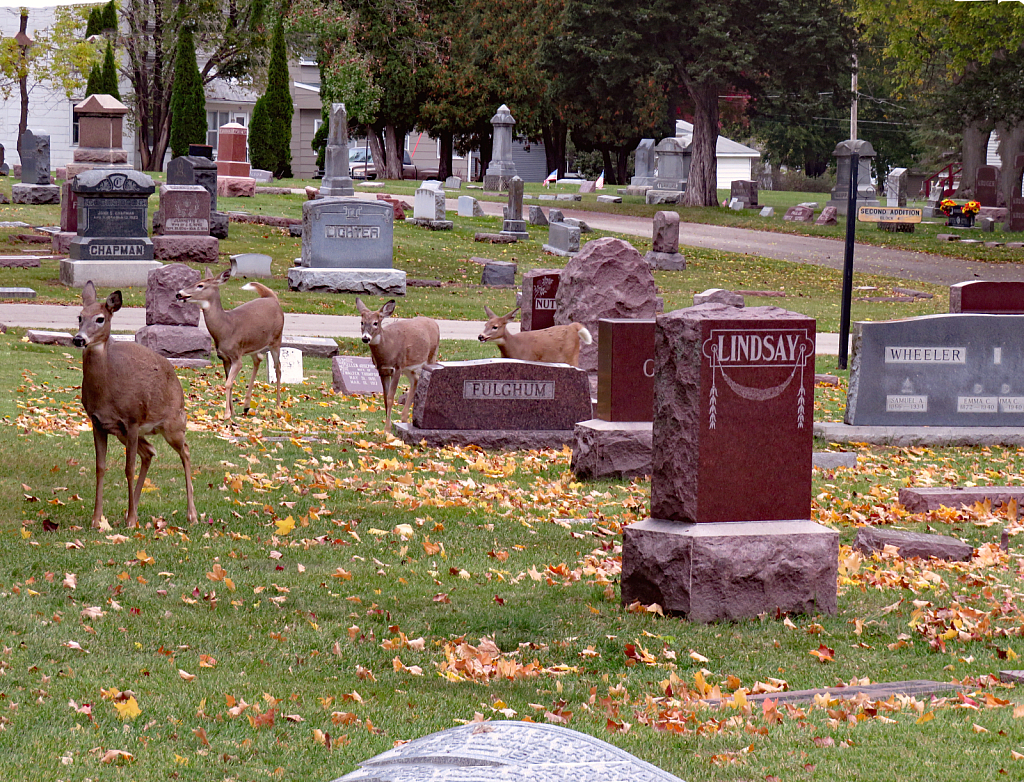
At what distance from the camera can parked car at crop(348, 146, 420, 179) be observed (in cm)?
6690

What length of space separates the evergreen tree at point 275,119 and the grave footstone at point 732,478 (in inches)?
1916

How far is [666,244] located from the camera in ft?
105

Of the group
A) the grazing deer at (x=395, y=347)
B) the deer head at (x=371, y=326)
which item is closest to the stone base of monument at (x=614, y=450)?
the grazing deer at (x=395, y=347)

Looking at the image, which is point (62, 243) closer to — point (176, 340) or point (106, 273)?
point (106, 273)

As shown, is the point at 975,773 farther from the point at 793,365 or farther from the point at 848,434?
the point at 848,434

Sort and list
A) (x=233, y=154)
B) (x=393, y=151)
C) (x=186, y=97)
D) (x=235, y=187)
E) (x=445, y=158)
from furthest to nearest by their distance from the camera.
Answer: (x=445, y=158) < (x=393, y=151) < (x=186, y=97) < (x=233, y=154) < (x=235, y=187)

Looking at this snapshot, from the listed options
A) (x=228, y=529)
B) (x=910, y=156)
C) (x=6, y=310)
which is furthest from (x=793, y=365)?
(x=910, y=156)

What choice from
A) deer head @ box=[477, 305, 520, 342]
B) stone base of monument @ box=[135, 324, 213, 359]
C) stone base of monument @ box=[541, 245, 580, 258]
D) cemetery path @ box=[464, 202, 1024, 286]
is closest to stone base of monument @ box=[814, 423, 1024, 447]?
deer head @ box=[477, 305, 520, 342]

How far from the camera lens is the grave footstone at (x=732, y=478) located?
23.3 feet

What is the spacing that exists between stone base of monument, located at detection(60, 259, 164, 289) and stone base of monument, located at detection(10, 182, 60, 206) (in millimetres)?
15347

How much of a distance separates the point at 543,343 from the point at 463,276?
1458 centimetres

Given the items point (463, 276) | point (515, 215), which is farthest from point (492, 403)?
point (515, 215)

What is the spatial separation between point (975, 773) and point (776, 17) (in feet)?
134

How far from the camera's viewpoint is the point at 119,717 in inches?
209
